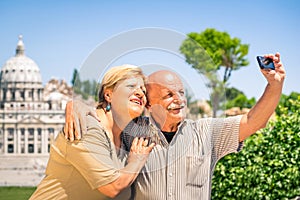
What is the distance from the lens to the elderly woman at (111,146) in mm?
2023

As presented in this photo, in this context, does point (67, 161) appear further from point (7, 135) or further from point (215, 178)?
point (7, 135)

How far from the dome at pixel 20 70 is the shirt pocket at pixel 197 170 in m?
52.2

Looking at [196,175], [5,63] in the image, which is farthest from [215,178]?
[5,63]

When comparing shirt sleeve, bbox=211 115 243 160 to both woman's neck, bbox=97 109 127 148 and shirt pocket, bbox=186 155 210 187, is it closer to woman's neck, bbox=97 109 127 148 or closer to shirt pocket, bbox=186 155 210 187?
shirt pocket, bbox=186 155 210 187

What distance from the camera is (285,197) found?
5.88 meters

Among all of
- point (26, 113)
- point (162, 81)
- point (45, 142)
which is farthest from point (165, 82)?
point (26, 113)

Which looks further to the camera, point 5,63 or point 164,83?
point 5,63

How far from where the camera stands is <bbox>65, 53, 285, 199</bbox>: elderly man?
6.73 ft

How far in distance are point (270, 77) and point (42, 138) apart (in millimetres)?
47751

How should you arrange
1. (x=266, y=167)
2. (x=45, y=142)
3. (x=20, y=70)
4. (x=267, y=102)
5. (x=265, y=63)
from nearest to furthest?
1. (x=265, y=63)
2. (x=267, y=102)
3. (x=266, y=167)
4. (x=45, y=142)
5. (x=20, y=70)

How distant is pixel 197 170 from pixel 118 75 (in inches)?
15.7

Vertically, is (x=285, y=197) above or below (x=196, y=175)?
below

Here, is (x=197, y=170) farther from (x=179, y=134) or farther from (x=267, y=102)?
(x=267, y=102)

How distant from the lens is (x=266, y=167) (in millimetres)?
5984
